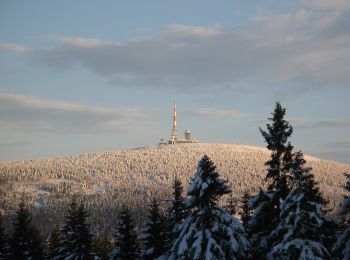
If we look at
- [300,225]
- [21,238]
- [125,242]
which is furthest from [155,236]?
[300,225]

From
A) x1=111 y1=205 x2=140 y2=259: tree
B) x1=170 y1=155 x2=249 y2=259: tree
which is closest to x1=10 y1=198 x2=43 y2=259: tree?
x1=111 y1=205 x2=140 y2=259: tree

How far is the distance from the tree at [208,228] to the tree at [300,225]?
205cm

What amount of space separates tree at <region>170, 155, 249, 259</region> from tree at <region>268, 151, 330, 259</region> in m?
2.05

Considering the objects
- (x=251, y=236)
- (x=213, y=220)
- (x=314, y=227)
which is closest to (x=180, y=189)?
(x=251, y=236)

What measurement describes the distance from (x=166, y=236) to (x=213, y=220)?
11.4 m

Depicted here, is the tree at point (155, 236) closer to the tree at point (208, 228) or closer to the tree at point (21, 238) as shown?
the tree at point (208, 228)

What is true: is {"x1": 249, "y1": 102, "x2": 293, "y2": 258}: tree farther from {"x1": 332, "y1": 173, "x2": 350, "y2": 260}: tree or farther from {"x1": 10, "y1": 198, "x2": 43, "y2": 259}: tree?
{"x1": 10, "y1": 198, "x2": 43, "y2": 259}: tree

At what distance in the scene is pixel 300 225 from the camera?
23.8m

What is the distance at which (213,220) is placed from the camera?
24.7 m

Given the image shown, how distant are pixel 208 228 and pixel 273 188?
4.96 metres

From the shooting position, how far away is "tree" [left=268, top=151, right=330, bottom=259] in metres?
23.4

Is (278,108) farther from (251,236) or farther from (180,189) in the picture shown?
(180,189)

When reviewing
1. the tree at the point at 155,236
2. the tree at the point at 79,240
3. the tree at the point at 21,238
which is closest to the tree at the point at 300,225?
the tree at the point at 155,236

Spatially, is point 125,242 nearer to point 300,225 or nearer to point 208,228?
point 208,228
